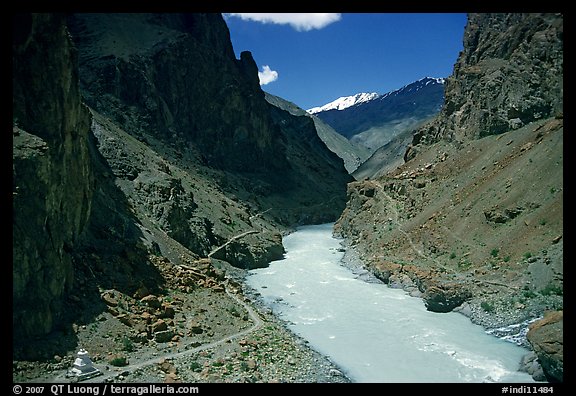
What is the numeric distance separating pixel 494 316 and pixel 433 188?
21166 millimetres

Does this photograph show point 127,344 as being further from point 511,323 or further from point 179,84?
point 179,84

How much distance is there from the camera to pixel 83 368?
50.5 feet

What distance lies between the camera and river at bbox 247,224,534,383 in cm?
1869

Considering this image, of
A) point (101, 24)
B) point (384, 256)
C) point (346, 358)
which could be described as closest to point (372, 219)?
point (384, 256)

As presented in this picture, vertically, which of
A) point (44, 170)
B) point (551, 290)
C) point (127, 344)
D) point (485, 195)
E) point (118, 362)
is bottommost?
point (118, 362)

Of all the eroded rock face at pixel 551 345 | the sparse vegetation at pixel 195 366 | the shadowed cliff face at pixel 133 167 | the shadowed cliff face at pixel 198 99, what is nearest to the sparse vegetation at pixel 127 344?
the shadowed cliff face at pixel 133 167

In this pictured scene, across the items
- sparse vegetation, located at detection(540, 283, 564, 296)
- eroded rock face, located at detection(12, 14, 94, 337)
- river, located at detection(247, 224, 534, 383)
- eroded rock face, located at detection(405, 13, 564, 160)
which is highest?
eroded rock face, located at detection(405, 13, 564, 160)

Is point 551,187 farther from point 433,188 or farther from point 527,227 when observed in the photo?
point 433,188

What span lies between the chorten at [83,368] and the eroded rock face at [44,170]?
2.17 m

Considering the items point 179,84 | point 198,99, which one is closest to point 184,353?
point 179,84

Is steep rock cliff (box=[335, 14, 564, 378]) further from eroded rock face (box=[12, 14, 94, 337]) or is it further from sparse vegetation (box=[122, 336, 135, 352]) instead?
eroded rock face (box=[12, 14, 94, 337])

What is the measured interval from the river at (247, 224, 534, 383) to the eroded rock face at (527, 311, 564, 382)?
3.13 feet

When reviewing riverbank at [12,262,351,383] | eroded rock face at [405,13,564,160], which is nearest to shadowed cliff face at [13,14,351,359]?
riverbank at [12,262,351,383]

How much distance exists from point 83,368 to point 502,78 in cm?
4518
